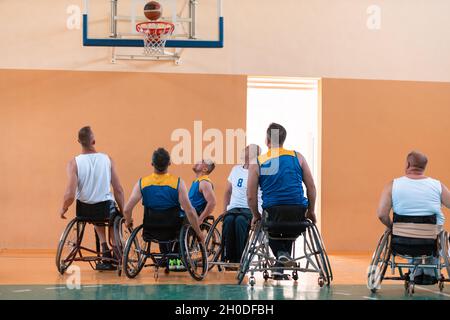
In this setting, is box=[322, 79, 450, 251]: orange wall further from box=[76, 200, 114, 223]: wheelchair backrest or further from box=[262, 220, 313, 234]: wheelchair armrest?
box=[262, 220, 313, 234]: wheelchair armrest

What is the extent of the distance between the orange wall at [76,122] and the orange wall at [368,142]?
46.4 inches

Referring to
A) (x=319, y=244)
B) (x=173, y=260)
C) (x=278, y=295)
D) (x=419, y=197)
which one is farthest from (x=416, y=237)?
(x=173, y=260)

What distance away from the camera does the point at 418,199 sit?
5.40 m

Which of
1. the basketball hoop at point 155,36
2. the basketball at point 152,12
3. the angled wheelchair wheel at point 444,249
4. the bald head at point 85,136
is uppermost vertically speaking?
the basketball at point 152,12

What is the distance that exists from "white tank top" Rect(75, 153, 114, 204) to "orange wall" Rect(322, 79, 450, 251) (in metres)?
3.53

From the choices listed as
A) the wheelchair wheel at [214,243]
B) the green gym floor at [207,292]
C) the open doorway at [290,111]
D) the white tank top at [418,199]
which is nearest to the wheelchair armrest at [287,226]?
the green gym floor at [207,292]

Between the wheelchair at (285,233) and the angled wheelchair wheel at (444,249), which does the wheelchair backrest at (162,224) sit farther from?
the angled wheelchair wheel at (444,249)

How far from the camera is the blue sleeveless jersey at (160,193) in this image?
610cm

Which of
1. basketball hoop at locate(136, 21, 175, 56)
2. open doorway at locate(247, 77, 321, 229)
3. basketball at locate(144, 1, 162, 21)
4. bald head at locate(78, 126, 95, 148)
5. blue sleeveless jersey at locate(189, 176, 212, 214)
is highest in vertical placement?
basketball at locate(144, 1, 162, 21)

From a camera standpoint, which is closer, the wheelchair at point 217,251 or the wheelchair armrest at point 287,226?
the wheelchair armrest at point 287,226

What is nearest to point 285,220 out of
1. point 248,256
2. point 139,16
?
point 248,256

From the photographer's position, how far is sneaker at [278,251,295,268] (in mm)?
5672

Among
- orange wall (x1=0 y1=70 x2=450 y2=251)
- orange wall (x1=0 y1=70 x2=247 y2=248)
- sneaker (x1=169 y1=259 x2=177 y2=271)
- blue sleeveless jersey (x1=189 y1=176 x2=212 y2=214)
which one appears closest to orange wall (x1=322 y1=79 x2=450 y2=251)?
orange wall (x1=0 y1=70 x2=450 y2=251)
